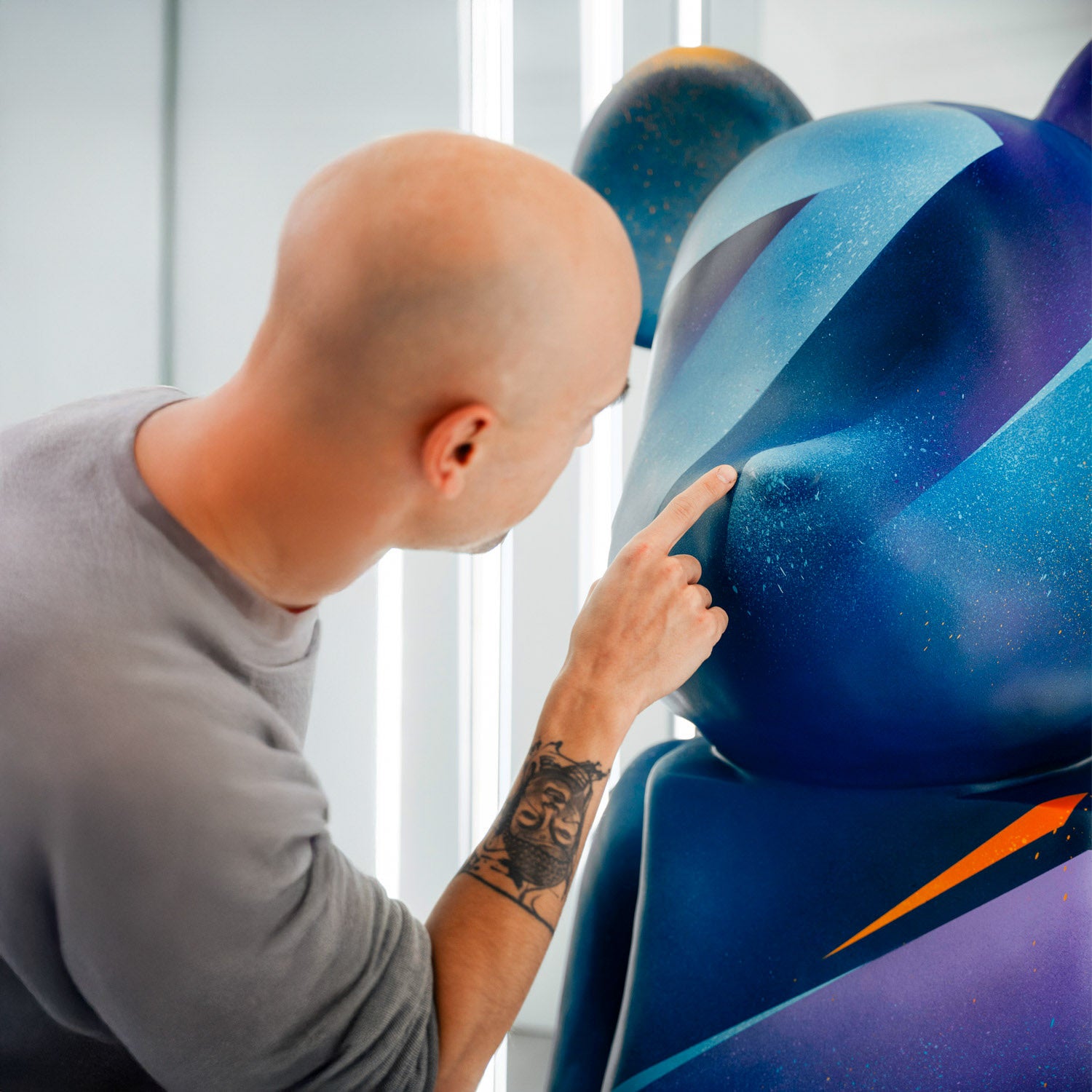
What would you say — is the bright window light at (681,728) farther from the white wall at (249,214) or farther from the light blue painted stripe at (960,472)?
the light blue painted stripe at (960,472)

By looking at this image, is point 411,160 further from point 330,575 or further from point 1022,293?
point 1022,293

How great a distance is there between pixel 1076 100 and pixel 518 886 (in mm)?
784

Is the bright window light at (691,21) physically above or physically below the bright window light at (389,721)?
above

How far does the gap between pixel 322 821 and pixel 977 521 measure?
0.50m

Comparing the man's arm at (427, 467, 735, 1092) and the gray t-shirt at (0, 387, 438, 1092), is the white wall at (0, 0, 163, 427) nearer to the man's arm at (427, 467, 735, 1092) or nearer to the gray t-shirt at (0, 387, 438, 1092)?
the gray t-shirt at (0, 387, 438, 1092)

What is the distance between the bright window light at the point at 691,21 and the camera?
125 cm

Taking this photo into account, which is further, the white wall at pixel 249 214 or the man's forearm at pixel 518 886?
the white wall at pixel 249 214

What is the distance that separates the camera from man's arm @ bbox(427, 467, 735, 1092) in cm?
67

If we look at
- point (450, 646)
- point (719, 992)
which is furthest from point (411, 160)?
point (450, 646)

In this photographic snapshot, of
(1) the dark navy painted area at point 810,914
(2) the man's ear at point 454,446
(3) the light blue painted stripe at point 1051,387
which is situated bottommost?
(1) the dark navy painted area at point 810,914

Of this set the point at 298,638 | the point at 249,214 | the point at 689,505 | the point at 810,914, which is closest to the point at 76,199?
the point at 249,214

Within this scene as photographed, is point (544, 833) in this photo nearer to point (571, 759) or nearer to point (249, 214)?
point (571, 759)

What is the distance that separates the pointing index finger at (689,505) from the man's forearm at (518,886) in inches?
5.2

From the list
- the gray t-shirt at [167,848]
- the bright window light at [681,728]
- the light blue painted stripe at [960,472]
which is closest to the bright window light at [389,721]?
the bright window light at [681,728]
